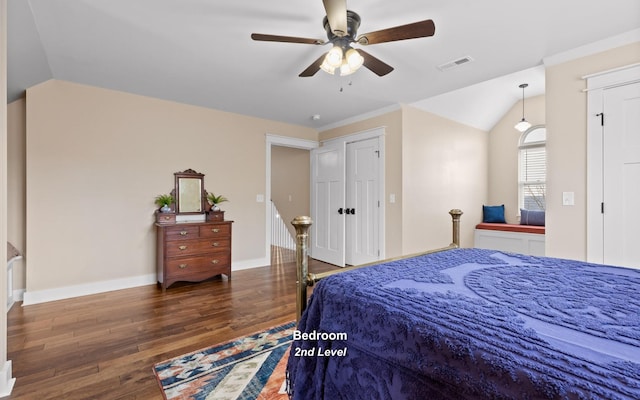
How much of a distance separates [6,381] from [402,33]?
126 inches

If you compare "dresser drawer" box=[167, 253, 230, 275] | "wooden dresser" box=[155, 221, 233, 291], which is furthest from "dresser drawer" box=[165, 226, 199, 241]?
"dresser drawer" box=[167, 253, 230, 275]

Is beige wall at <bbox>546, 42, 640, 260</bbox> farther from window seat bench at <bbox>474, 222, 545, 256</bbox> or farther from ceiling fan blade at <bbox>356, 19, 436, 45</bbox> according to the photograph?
window seat bench at <bbox>474, 222, 545, 256</bbox>

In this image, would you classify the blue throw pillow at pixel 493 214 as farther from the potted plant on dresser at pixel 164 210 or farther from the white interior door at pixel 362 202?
the potted plant on dresser at pixel 164 210

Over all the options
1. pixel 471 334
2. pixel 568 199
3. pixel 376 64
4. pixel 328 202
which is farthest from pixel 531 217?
pixel 471 334

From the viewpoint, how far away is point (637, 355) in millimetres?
717

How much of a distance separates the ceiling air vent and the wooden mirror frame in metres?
3.34

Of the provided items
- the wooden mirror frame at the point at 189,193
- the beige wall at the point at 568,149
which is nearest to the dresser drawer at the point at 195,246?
the wooden mirror frame at the point at 189,193

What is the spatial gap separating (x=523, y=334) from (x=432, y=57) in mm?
2581

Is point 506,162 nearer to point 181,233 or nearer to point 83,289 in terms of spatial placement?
point 181,233

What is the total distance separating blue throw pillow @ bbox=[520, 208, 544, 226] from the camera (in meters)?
4.95

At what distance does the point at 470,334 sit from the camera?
2.74 ft

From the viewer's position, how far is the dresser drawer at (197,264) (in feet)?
11.7

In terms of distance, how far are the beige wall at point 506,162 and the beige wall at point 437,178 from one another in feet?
1.01

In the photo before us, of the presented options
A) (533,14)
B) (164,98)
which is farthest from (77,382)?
(533,14)
